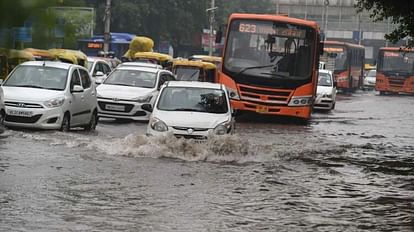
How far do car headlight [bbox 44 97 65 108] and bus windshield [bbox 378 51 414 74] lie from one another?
3769cm

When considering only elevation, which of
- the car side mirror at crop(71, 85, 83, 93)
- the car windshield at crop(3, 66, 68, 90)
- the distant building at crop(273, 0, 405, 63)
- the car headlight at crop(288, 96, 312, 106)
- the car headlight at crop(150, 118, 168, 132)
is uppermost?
the distant building at crop(273, 0, 405, 63)

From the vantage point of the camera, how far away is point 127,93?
2134 cm

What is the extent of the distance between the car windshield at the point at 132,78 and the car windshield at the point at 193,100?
6.97 m

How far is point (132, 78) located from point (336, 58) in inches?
1159

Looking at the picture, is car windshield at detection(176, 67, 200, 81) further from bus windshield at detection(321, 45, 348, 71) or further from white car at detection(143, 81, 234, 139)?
bus windshield at detection(321, 45, 348, 71)

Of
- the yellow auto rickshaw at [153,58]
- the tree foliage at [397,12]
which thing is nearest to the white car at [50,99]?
the tree foliage at [397,12]

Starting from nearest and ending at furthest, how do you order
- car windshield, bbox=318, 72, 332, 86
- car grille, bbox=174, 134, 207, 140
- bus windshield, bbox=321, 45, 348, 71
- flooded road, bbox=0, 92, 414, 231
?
flooded road, bbox=0, 92, 414, 231 → car grille, bbox=174, 134, 207, 140 → car windshield, bbox=318, 72, 332, 86 → bus windshield, bbox=321, 45, 348, 71

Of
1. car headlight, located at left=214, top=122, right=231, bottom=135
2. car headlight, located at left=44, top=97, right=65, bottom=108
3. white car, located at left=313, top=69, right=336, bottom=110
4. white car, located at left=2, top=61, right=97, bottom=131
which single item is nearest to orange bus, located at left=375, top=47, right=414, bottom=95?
white car, located at left=313, top=69, right=336, bottom=110

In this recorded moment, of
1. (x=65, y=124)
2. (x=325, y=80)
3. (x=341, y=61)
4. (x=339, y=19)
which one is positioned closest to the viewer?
(x=65, y=124)

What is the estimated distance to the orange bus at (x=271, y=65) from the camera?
22.9 metres

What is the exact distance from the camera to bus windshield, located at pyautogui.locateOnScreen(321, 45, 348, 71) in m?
49.7

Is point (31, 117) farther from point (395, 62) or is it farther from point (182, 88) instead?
point (395, 62)

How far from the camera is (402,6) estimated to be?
14.7 metres

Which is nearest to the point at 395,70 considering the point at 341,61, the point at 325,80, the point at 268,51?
the point at 341,61
